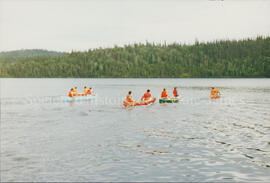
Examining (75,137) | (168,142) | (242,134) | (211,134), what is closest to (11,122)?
(75,137)

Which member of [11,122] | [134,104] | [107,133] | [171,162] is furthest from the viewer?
[134,104]

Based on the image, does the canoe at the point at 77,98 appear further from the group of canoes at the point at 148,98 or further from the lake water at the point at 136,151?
the lake water at the point at 136,151

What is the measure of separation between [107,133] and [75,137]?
3.02m

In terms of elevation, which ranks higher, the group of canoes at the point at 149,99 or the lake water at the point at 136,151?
the group of canoes at the point at 149,99

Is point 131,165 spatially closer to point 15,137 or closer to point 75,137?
point 75,137

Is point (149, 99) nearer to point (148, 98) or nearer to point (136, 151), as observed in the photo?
point (148, 98)

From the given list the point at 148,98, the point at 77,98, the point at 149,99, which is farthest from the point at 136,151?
the point at 77,98

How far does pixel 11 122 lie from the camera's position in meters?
32.6

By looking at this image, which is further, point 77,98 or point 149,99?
point 77,98

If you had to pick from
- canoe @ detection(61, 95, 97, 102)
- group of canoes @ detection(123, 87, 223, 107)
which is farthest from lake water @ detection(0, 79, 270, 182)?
canoe @ detection(61, 95, 97, 102)

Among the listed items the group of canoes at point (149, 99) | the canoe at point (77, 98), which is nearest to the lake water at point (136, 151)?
the group of canoes at point (149, 99)

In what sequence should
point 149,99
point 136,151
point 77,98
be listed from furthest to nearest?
point 77,98 < point 149,99 < point 136,151

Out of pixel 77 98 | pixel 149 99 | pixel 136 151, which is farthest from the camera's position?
pixel 77 98

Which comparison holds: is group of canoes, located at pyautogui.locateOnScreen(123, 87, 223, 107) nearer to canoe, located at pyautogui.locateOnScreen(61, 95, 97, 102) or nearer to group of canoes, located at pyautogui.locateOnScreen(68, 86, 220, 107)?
group of canoes, located at pyautogui.locateOnScreen(68, 86, 220, 107)
